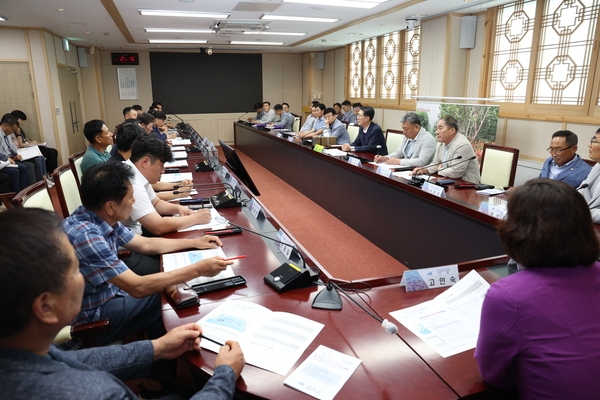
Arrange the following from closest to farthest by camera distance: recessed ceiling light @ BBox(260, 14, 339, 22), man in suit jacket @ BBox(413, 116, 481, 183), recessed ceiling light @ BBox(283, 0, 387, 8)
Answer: man in suit jacket @ BBox(413, 116, 481, 183) < recessed ceiling light @ BBox(283, 0, 387, 8) < recessed ceiling light @ BBox(260, 14, 339, 22)

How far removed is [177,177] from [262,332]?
8.06 ft

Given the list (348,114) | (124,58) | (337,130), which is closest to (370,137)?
(337,130)

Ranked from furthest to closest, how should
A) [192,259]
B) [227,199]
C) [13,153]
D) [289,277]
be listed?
[13,153]
[227,199]
[192,259]
[289,277]

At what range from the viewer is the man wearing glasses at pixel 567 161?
2.76 m

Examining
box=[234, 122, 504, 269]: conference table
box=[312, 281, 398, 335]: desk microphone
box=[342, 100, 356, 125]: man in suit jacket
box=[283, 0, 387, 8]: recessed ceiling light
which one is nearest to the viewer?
box=[312, 281, 398, 335]: desk microphone

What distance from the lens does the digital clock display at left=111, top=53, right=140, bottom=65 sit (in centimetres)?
Result: 997

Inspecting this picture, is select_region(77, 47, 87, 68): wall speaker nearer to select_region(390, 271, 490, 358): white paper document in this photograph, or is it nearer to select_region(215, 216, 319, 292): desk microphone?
select_region(215, 216, 319, 292): desk microphone

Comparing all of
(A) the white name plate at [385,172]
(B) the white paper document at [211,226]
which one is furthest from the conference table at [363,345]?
(A) the white name plate at [385,172]

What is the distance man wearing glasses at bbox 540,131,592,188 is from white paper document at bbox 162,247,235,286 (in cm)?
245

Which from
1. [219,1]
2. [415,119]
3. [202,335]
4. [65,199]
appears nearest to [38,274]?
[202,335]

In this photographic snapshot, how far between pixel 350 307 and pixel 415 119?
9.85 ft

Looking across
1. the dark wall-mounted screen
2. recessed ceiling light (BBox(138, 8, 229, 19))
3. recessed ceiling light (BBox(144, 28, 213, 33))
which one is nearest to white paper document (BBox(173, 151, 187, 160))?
recessed ceiling light (BBox(138, 8, 229, 19))

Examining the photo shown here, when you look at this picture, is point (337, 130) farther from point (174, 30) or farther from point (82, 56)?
point (82, 56)

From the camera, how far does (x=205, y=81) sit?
1067 cm
